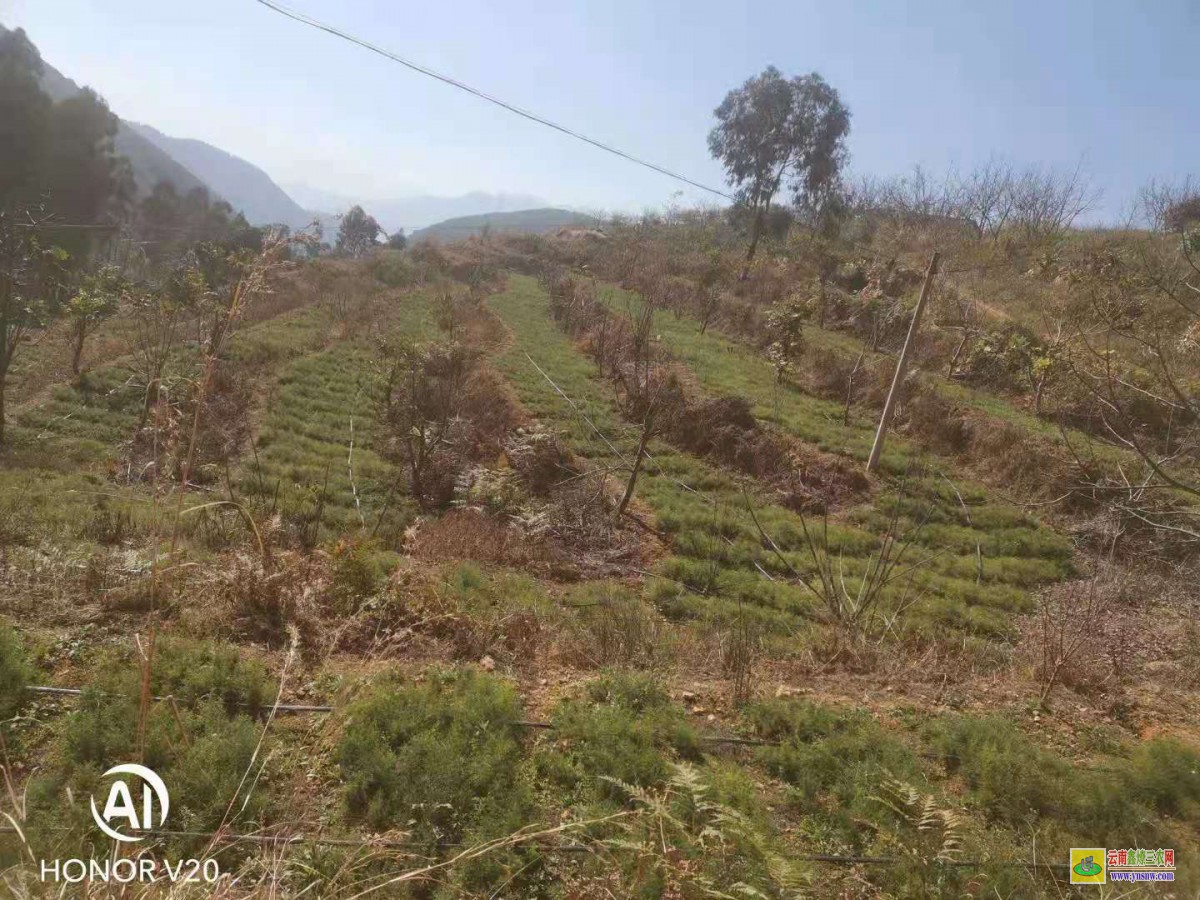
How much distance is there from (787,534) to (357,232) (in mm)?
46258

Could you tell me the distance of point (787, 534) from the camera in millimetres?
10180

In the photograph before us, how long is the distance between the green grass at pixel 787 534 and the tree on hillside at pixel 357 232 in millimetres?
36418

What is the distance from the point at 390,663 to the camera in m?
4.22

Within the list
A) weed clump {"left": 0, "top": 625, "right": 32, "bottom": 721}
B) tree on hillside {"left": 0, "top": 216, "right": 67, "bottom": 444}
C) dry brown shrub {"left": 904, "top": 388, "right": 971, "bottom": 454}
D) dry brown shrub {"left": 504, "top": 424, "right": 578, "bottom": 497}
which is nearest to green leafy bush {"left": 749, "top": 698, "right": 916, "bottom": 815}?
weed clump {"left": 0, "top": 625, "right": 32, "bottom": 721}

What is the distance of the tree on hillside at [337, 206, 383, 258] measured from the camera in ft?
151

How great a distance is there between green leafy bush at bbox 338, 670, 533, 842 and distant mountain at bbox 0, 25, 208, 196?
28404mm

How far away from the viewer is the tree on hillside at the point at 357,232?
46.0 meters

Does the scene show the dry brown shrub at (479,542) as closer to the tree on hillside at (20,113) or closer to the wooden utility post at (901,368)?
the wooden utility post at (901,368)

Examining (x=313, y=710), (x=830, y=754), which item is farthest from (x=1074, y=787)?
(x=313, y=710)

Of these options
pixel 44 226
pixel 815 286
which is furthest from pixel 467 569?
pixel 815 286

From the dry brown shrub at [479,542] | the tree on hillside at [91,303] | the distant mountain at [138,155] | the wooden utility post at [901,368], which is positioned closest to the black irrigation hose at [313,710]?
the dry brown shrub at [479,542]

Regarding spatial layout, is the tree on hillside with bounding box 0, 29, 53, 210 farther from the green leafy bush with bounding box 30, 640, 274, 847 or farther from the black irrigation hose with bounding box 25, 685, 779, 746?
the green leafy bush with bounding box 30, 640, 274, 847

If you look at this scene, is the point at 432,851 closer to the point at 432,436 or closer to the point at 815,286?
the point at 432,436

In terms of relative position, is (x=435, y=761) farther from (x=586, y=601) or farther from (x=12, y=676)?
(x=586, y=601)
